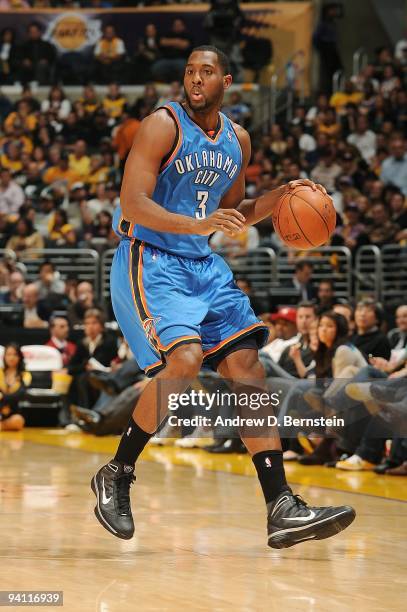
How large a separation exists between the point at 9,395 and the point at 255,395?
7257 mm

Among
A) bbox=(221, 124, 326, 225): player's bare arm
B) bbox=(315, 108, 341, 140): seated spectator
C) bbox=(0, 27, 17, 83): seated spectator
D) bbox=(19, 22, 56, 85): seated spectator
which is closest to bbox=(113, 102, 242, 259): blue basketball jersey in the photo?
bbox=(221, 124, 326, 225): player's bare arm

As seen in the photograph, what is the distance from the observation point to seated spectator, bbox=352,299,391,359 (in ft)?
31.0

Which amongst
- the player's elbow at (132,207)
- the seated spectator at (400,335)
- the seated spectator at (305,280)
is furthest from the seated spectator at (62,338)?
the player's elbow at (132,207)

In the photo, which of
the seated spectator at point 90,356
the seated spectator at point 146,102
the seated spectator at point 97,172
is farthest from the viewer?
the seated spectator at point 146,102

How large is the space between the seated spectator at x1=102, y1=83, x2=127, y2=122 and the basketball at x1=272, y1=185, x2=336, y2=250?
14.8 metres

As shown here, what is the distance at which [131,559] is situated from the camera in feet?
15.7

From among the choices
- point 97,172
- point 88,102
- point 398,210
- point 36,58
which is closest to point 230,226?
point 398,210

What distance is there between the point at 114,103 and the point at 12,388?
8.86m

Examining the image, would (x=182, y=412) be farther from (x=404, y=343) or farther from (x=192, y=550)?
(x=192, y=550)

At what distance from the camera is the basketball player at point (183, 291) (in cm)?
490

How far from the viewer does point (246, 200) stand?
5406 mm

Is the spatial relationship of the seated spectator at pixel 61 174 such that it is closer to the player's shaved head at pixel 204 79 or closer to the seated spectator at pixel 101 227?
the seated spectator at pixel 101 227

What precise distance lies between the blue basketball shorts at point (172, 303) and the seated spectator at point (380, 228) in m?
8.85

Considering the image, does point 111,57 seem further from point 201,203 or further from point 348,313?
point 201,203
